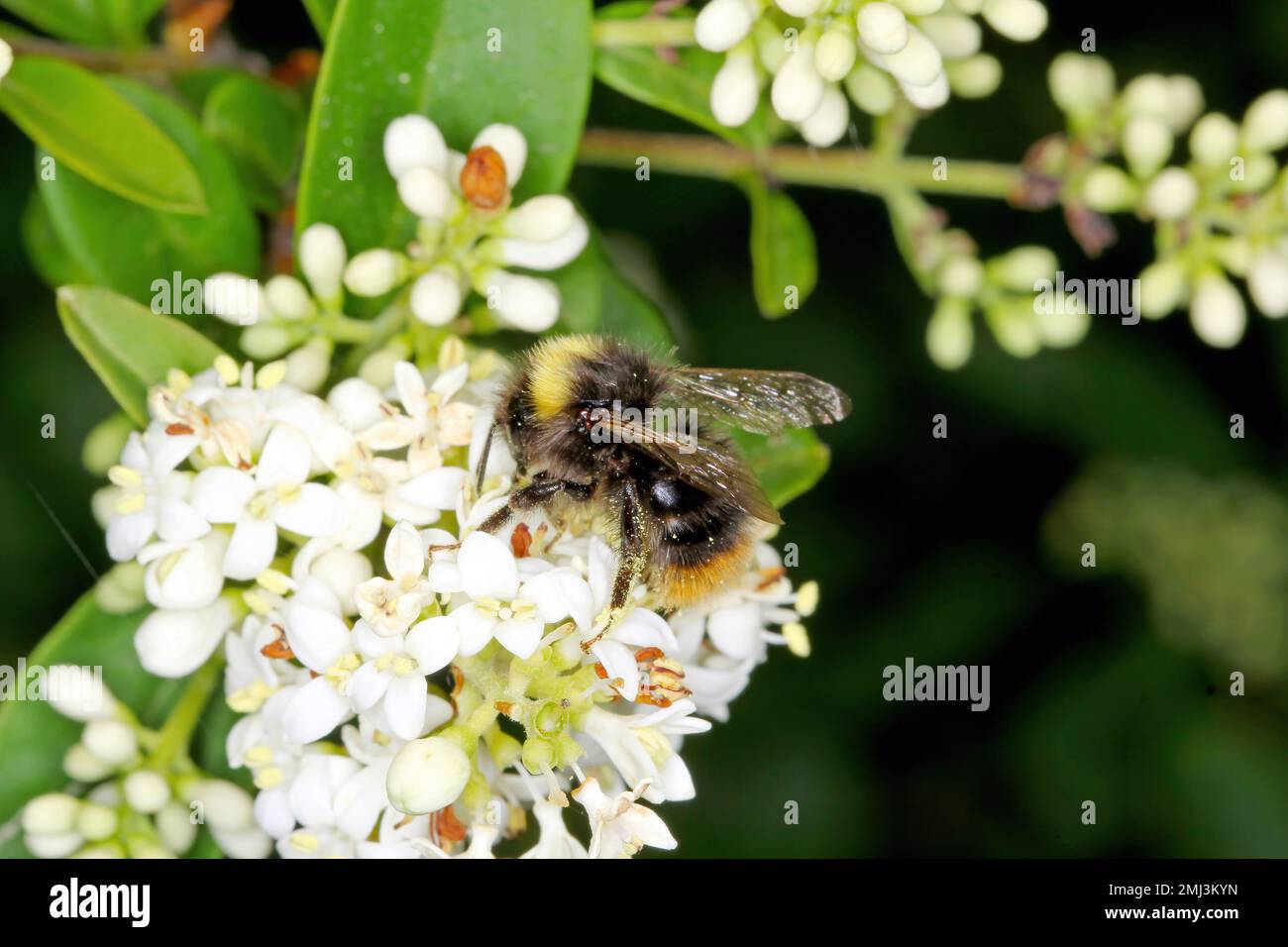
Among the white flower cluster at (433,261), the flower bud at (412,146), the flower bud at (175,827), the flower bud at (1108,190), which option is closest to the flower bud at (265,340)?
the white flower cluster at (433,261)

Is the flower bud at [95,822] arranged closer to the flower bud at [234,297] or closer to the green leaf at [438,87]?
the flower bud at [234,297]

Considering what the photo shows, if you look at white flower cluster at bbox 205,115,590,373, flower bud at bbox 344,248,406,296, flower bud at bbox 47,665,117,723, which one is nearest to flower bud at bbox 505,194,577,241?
white flower cluster at bbox 205,115,590,373

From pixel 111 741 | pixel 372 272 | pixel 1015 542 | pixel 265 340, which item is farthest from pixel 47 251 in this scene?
pixel 1015 542

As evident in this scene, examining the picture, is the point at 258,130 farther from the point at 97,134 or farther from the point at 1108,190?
the point at 1108,190
